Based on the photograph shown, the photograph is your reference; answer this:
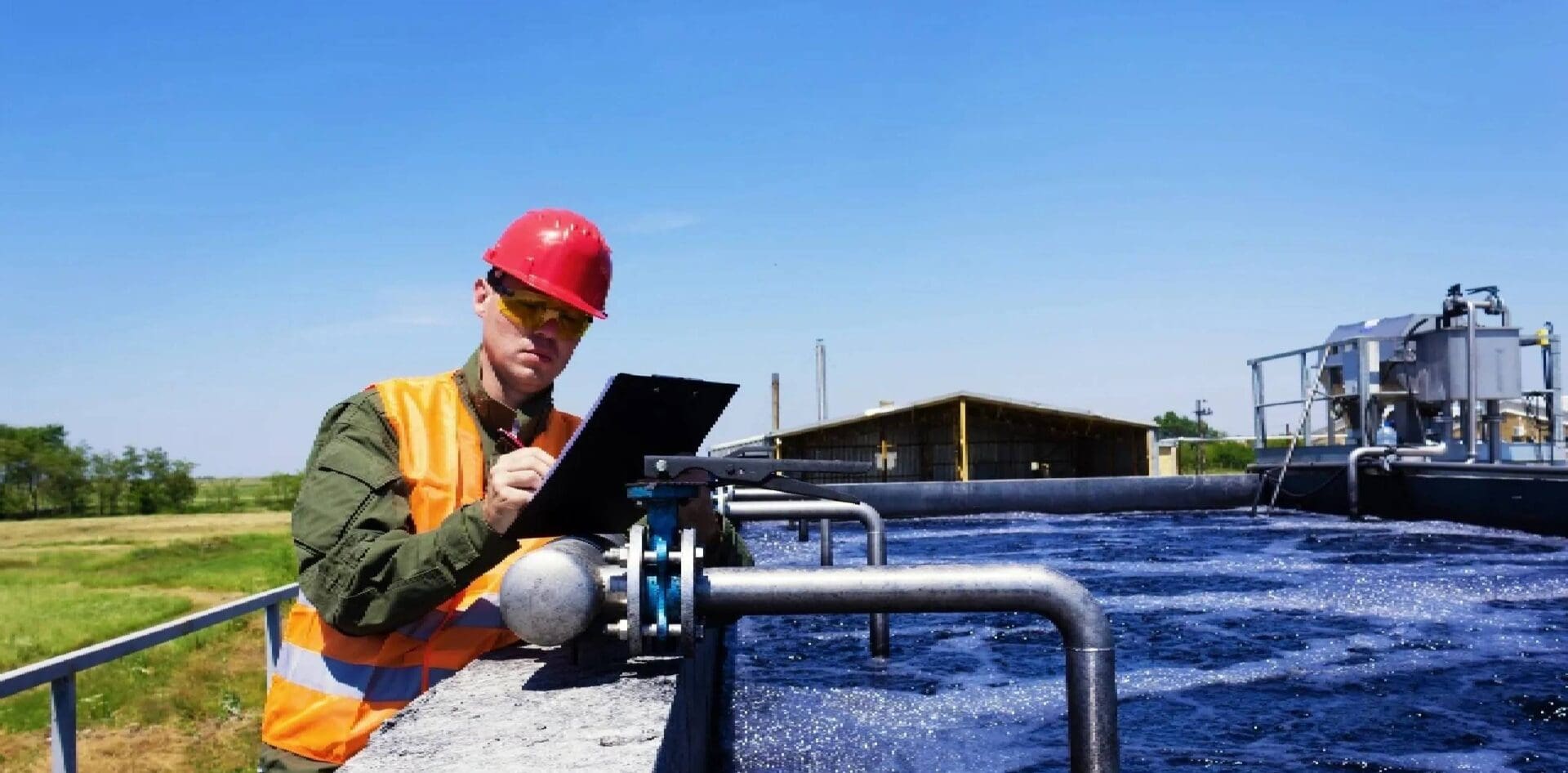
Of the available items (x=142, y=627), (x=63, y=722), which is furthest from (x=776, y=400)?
(x=63, y=722)

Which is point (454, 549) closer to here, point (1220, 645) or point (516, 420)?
point (516, 420)

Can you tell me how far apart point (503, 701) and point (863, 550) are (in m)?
8.09

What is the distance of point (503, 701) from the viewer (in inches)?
65.1

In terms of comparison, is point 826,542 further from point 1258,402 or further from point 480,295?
point 1258,402

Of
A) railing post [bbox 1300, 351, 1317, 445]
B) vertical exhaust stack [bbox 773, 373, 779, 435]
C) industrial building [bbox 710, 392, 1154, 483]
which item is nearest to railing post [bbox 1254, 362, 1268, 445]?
railing post [bbox 1300, 351, 1317, 445]

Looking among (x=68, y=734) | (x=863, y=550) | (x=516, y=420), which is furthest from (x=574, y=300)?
(x=863, y=550)

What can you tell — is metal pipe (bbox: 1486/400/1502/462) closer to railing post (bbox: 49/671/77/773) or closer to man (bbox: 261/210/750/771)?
man (bbox: 261/210/750/771)

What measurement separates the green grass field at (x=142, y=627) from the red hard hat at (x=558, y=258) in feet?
23.0

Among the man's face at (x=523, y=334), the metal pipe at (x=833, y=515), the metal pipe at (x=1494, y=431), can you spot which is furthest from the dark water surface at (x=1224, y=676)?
the metal pipe at (x=1494, y=431)

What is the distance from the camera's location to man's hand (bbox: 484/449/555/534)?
1713mm

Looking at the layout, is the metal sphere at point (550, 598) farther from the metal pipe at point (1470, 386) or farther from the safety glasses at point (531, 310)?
the metal pipe at point (1470, 386)

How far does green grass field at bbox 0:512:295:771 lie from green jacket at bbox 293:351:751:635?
22.5ft

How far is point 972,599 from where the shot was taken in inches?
67.8

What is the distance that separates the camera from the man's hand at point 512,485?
5.62 feet
